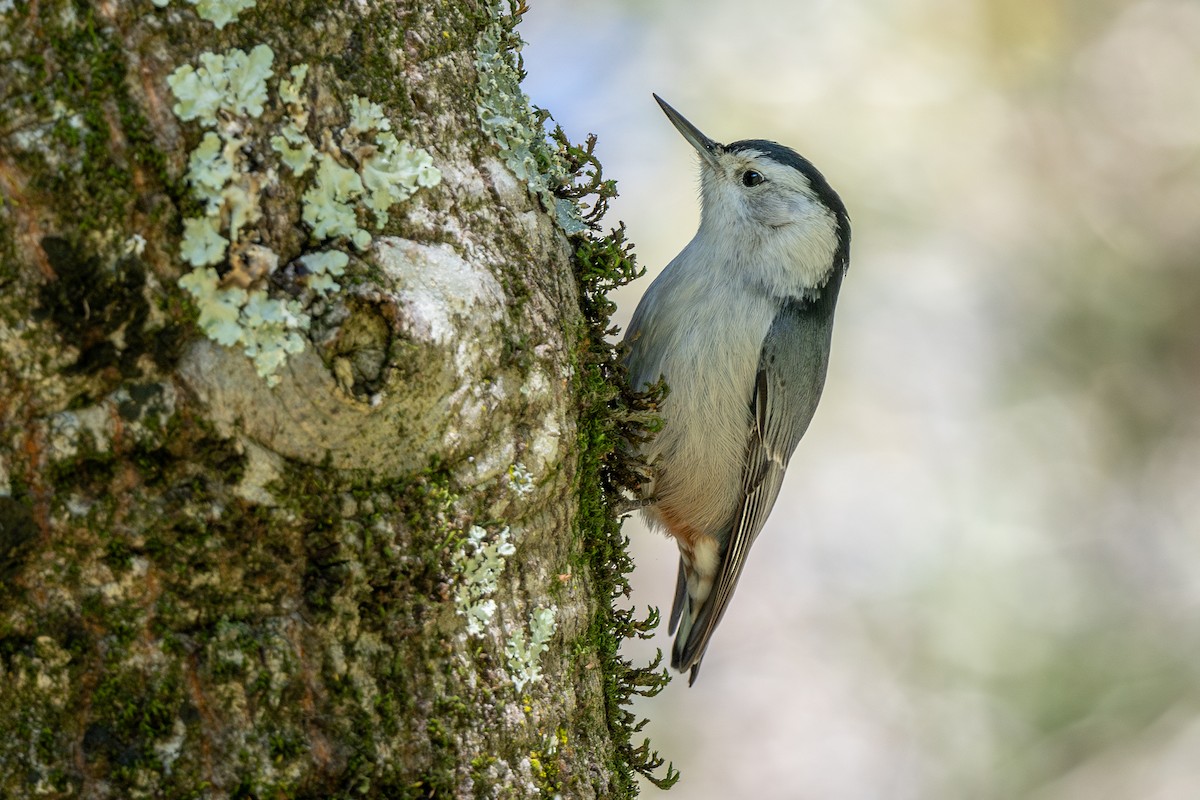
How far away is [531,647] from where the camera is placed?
1.78 meters

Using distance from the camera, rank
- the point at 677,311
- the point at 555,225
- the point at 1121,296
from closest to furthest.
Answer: the point at 555,225
the point at 677,311
the point at 1121,296

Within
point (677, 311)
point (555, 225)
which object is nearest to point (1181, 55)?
point (677, 311)

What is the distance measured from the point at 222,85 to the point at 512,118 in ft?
2.06

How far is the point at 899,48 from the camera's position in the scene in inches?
213

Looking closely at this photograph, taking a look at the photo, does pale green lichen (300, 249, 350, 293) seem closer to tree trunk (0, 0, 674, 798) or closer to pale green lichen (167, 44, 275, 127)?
tree trunk (0, 0, 674, 798)

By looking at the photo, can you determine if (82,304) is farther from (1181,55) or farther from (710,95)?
(1181,55)

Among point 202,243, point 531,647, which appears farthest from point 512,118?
point 531,647

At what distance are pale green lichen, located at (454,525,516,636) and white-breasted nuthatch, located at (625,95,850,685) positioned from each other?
1.27 meters

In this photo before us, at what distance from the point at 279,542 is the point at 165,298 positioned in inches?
14.6

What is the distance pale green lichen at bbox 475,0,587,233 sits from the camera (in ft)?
6.48

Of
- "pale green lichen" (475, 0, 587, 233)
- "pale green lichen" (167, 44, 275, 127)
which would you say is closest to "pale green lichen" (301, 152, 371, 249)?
"pale green lichen" (167, 44, 275, 127)

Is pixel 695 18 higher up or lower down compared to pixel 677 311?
higher up

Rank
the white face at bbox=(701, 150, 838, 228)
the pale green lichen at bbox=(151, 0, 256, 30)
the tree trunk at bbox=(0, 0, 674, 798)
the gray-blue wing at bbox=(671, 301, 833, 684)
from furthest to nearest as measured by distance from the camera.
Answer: the white face at bbox=(701, 150, 838, 228) → the gray-blue wing at bbox=(671, 301, 833, 684) → the pale green lichen at bbox=(151, 0, 256, 30) → the tree trunk at bbox=(0, 0, 674, 798)

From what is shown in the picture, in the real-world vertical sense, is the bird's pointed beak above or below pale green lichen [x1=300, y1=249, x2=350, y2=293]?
above
